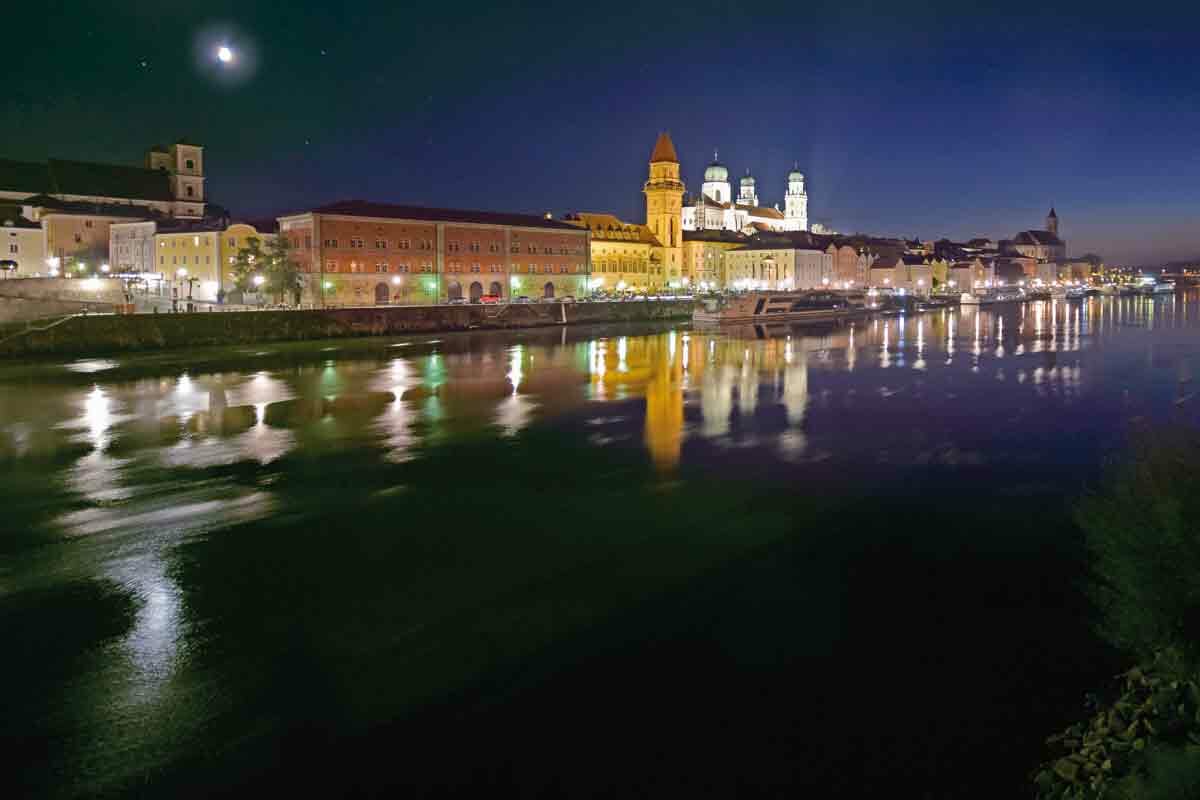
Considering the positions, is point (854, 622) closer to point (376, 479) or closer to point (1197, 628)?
point (1197, 628)

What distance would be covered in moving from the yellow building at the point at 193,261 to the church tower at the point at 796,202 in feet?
284

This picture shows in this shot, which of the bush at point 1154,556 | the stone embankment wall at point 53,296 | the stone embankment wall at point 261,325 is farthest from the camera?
the stone embankment wall at point 53,296

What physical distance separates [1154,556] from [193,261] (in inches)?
1910

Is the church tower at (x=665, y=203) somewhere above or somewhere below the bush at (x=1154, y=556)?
above

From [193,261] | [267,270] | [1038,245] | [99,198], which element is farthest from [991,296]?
[99,198]

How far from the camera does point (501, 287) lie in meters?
55.6

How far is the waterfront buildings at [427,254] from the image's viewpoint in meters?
46.3

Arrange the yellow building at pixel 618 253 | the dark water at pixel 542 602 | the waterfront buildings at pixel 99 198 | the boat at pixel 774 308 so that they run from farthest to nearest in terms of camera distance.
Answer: the yellow building at pixel 618 253, the boat at pixel 774 308, the waterfront buildings at pixel 99 198, the dark water at pixel 542 602

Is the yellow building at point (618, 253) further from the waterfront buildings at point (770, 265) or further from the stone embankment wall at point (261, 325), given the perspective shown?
the stone embankment wall at point (261, 325)

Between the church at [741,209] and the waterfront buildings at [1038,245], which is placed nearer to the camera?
the church at [741,209]

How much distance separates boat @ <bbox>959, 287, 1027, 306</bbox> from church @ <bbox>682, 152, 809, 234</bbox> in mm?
22946

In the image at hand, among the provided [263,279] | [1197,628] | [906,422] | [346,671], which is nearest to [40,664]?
[346,671]

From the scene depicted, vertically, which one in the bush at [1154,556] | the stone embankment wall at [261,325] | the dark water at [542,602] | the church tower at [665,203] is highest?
the church tower at [665,203]

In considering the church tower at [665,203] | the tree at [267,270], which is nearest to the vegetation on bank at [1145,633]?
the tree at [267,270]
